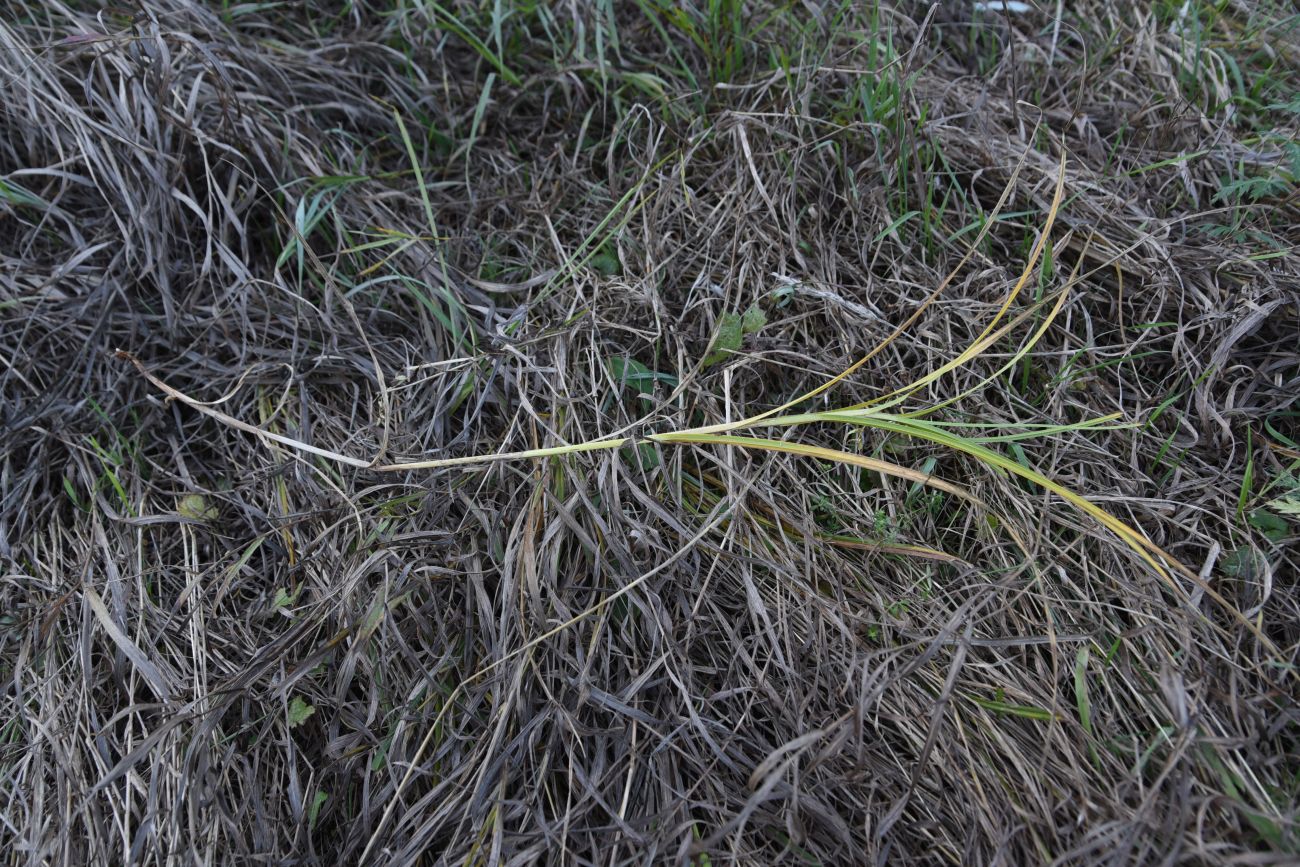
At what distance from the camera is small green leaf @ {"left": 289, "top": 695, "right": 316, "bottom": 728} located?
125 centimetres

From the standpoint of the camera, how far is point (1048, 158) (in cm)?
157

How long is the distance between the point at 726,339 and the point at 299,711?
85cm

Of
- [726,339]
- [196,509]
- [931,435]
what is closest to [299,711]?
[196,509]

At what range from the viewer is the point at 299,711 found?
4.13 feet

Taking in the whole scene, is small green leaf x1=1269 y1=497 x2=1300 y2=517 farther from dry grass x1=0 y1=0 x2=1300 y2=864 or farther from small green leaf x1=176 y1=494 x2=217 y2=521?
small green leaf x1=176 y1=494 x2=217 y2=521

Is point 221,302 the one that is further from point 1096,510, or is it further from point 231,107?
point 1096,510

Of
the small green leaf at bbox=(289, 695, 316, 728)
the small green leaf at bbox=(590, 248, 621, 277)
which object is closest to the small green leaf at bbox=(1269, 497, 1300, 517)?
the small green leaf at bbox=(590, 248, 621, 277)

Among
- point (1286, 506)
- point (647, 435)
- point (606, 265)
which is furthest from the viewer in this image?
point (606, 265)

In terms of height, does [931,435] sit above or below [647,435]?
above

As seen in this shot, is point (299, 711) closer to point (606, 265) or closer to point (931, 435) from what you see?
point (606, 265)

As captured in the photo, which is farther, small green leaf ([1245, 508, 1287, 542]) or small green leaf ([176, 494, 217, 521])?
small green leaf ([176, 494, 217, 521])

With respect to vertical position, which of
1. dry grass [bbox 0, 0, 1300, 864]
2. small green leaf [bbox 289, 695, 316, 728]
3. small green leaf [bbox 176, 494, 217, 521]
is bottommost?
small green leaf [bbox 289, 695, 316, 728]

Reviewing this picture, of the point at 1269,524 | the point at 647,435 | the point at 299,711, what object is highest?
the point at 1269,524

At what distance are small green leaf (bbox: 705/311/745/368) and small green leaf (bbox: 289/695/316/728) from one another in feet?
2.61
